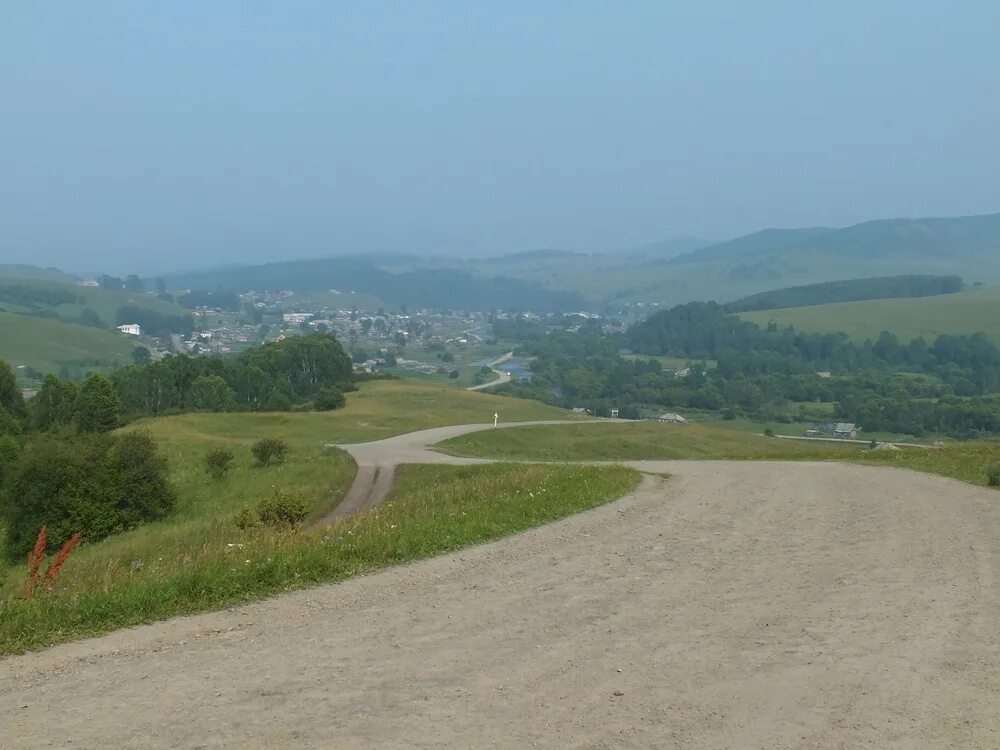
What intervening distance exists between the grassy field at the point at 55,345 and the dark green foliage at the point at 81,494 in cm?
12393

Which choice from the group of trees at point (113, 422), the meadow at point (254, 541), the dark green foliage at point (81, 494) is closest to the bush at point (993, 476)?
the meadow at point (254, 541)

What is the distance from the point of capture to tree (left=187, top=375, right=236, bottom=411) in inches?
2970

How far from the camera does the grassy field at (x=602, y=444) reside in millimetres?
41684

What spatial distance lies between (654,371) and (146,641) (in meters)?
140

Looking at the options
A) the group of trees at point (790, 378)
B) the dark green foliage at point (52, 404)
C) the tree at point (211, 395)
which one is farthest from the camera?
the group of trees at point (790, 378)

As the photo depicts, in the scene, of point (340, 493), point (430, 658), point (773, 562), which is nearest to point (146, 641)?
point (430, 658)

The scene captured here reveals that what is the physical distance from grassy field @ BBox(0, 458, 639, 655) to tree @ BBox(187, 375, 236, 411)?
5957 centimetres

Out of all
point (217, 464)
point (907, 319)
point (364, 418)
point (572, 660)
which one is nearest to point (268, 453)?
point (217, 464)

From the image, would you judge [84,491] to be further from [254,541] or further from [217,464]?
[254,541]

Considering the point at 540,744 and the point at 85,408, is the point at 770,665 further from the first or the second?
the point at 85,408

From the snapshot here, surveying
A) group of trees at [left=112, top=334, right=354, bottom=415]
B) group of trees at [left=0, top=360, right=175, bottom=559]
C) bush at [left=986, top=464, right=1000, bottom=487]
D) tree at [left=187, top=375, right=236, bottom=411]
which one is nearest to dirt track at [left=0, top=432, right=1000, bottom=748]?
bush at [left=986, top=464, right=1000, bottom=487]

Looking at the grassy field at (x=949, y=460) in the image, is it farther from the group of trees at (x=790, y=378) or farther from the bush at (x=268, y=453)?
the group of trees at (x=790, y=378)

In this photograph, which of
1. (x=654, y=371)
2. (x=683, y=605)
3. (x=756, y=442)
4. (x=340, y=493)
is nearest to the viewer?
(x=683, y=605)

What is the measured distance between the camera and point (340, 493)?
2855 cm
